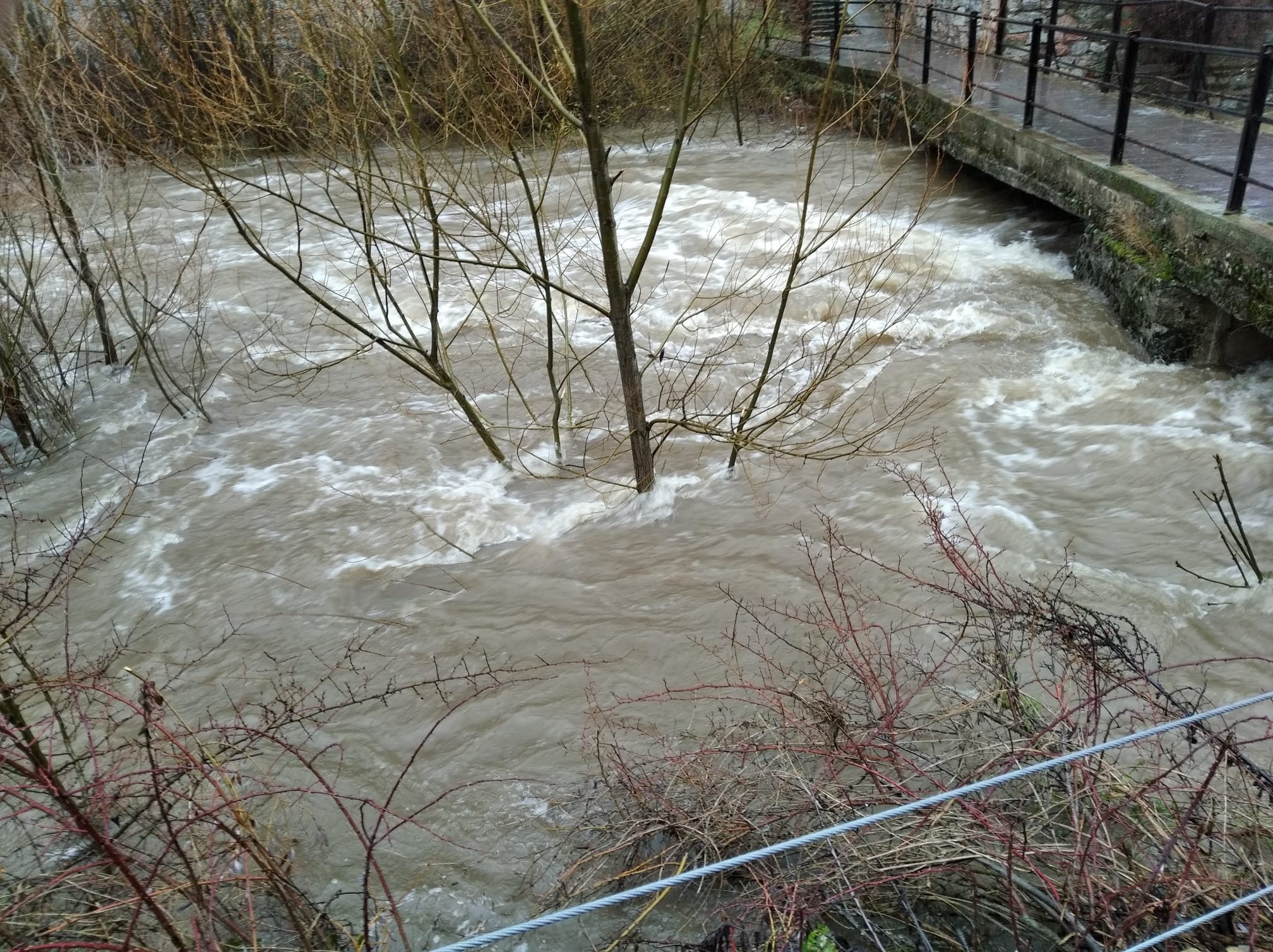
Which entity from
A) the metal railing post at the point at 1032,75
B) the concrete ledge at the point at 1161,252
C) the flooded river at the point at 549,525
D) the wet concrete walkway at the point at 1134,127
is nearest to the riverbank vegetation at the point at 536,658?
the flooded river at the point at 549,525

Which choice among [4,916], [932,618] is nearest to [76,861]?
[4,916]

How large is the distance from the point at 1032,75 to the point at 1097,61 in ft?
18.7

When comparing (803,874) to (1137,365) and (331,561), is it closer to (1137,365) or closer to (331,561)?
(331,561)

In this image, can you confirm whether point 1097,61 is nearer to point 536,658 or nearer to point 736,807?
point 536,658

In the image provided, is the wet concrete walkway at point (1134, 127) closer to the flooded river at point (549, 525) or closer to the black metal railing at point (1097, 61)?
the black metal railing at point (1097, 61)

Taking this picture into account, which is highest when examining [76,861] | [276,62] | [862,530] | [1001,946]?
[276,62]

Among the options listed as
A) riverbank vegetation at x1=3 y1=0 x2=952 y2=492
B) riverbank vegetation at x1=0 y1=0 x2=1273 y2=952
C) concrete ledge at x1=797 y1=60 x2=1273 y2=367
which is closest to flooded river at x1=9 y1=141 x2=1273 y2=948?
riverbank vegetation at x1=0 y1=0 x2=1273 y2=952

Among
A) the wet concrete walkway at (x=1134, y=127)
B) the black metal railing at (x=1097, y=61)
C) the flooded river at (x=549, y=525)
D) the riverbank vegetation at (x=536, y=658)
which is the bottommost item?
the flooded river at (x=549, y=525)

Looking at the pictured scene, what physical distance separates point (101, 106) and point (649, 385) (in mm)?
4374

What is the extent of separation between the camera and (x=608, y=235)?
17.2 ft

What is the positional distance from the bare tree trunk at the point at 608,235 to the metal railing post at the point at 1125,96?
4.43m

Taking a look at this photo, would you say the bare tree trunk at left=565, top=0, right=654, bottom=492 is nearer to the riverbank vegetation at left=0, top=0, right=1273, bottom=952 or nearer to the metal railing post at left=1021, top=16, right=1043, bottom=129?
the riverbank vegetation at left=0, top=0, right=1273, bottom=952

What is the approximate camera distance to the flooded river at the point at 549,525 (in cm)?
486

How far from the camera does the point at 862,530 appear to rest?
6.31 metres
